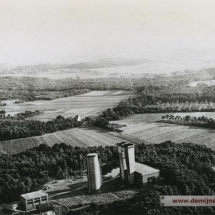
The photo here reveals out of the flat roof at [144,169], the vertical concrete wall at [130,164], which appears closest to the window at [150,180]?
the flat roof at [144,169]

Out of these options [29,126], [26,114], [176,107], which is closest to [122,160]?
[176,107]

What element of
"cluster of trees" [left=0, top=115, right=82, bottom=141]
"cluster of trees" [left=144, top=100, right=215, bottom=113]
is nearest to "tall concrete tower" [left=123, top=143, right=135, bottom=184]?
"cluster of trees" [left=0, top=115, right=82, bottom=141]

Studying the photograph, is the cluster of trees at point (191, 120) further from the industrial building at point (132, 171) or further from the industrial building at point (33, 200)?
the industrial building at point (33, 200)

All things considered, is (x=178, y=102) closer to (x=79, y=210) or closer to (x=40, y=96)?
(x=40, y=96)

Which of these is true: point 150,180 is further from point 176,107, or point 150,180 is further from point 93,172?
point 176,107

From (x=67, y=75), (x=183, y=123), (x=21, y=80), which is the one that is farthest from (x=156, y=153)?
(x=21, y=80)

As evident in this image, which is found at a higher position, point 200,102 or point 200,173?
point 200,102
